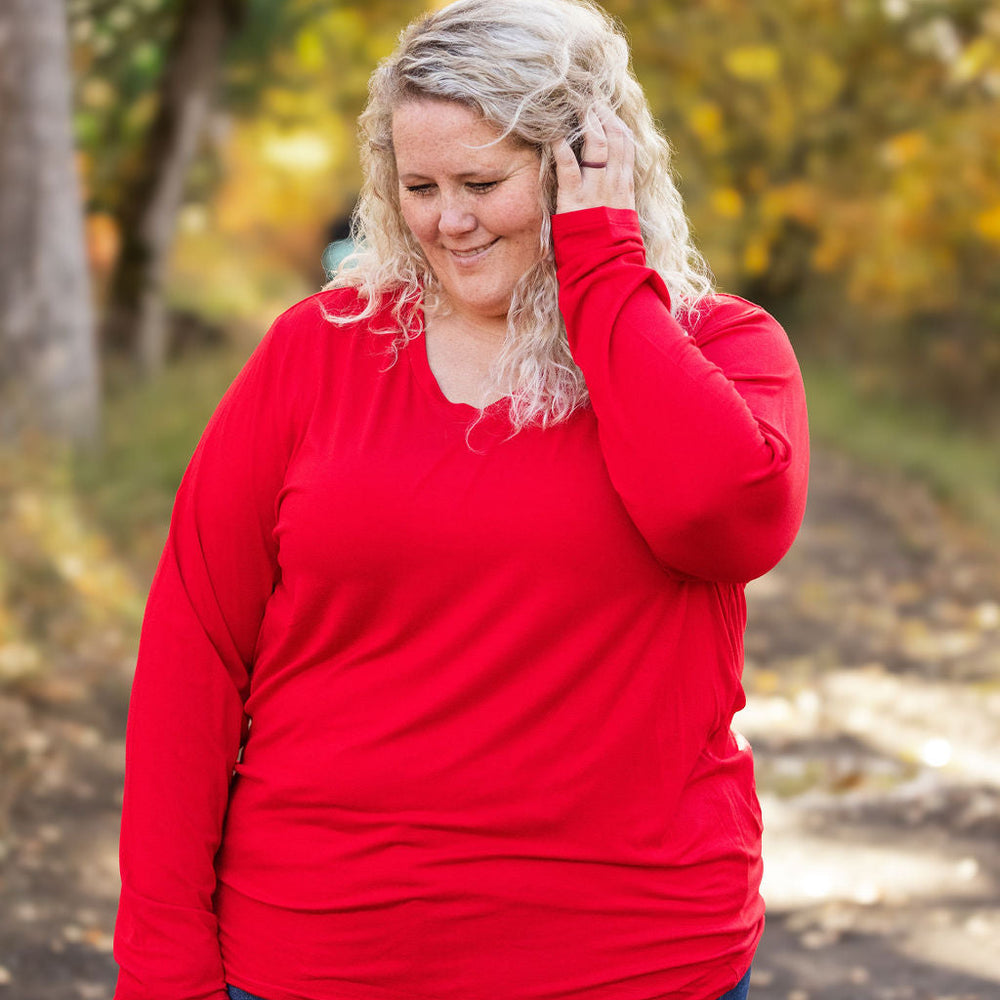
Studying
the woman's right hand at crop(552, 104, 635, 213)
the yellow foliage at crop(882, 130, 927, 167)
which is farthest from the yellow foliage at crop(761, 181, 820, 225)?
the woman's right hand at crop(552, 104, 635, 213)

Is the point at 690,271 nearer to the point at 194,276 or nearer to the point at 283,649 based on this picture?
the point at 283,649

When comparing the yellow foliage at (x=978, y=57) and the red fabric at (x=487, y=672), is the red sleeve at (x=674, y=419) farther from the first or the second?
the yellow foliage at (x=978, y=57)

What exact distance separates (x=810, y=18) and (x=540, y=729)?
12550mm

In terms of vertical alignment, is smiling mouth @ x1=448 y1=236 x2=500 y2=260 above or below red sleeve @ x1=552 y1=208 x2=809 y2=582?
above

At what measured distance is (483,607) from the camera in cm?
183

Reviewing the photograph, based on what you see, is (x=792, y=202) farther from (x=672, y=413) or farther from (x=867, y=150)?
(x=672, y=413)

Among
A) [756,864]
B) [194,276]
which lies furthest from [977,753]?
[194,276]

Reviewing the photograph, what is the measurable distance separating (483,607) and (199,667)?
0.43m

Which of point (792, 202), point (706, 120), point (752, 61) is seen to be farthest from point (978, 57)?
point (792, 202)

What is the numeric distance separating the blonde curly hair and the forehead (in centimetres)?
1

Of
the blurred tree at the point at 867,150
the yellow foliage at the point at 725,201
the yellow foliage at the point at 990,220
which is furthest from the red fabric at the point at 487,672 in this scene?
the yellow foliage at the point at 725,201

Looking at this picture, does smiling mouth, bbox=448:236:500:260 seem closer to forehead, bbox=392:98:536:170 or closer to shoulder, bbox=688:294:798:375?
forehead, bbox=392:98:536:170

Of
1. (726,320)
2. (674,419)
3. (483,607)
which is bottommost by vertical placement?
(483,607)

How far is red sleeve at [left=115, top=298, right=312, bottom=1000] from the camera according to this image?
1928 mm
